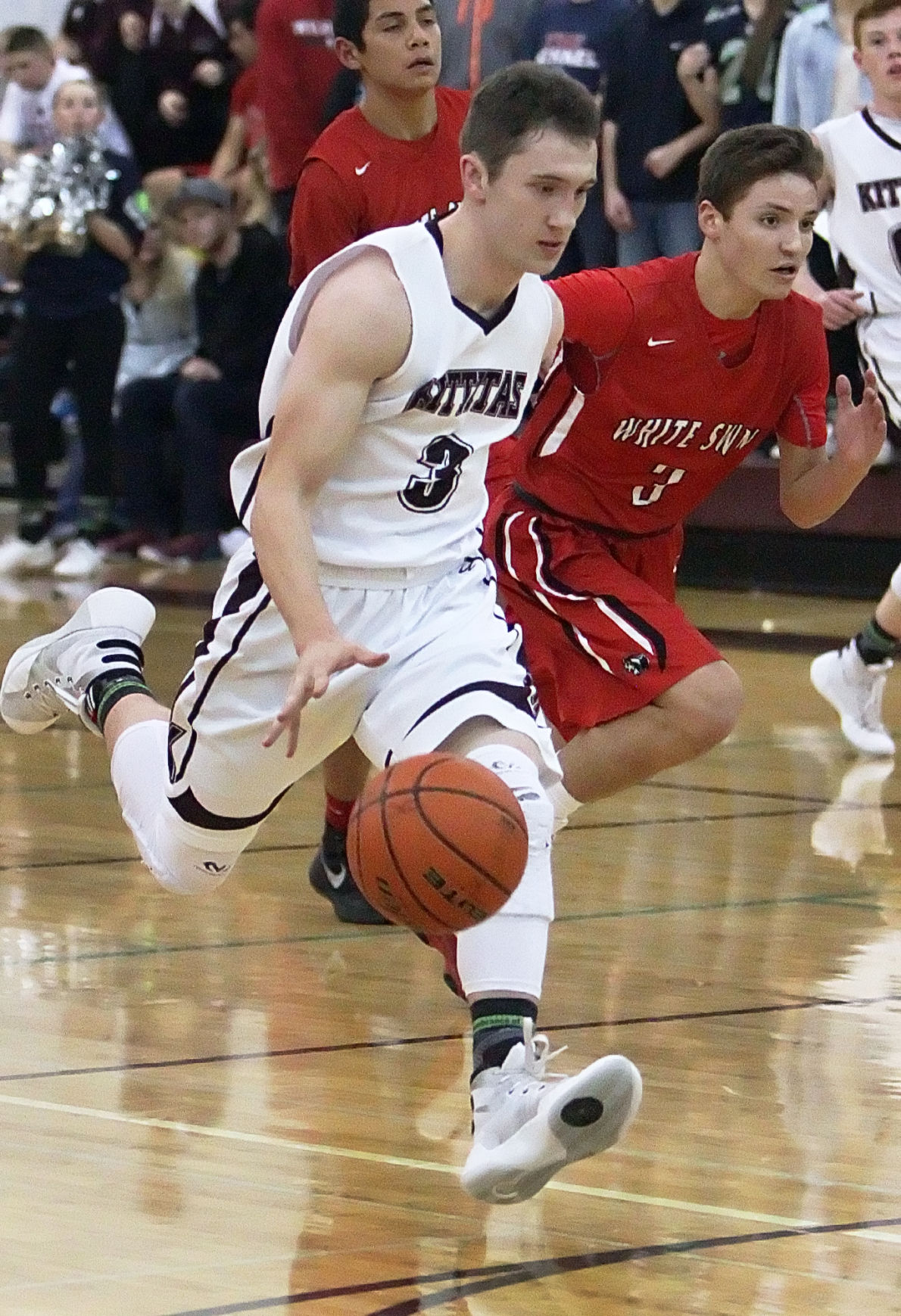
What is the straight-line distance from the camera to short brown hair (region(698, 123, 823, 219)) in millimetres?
4293

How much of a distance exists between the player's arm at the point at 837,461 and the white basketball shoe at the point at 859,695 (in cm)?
189

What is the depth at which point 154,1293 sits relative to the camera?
2.55 m

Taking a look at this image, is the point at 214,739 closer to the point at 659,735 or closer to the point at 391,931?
the point at 391,931

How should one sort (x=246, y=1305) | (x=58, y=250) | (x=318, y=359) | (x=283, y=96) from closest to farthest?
(x=246, y=1305) < (x=318, y=359) < (x=283, y=96) < (x=58, y=250)

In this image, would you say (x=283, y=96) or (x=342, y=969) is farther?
(x=283, y=96)

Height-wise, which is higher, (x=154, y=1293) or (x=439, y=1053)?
(x=154, y=1293)

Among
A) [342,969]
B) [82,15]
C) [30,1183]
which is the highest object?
[30,1183]

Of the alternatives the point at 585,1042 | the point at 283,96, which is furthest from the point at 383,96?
the point at 283,96

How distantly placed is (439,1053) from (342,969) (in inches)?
20.6

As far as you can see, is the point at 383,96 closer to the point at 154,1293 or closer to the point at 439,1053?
the point at 439,1053

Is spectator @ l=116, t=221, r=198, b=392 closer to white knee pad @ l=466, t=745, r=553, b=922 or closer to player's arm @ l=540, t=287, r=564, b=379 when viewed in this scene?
player's arm @ l=540, t=287, r=564, b=379

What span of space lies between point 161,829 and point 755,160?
5.37 ft

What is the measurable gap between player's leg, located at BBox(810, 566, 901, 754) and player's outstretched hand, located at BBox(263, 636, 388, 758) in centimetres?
352

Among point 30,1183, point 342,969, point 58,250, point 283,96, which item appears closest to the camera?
point 30,1183
